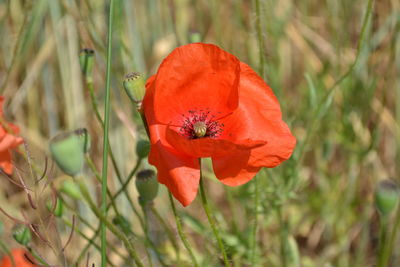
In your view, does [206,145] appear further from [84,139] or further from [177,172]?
[84,139]

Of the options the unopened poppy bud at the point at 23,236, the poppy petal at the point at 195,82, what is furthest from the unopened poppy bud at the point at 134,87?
the unopened poppy bud at the point at 23,236

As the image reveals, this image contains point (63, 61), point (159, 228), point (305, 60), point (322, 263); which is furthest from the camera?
point (305, 60)

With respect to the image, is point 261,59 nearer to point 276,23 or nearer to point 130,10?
point 276,23

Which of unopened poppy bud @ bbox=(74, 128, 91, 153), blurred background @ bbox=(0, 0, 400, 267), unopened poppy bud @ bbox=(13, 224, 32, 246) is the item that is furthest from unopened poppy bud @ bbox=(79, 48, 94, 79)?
blurred background @ bbox=(0, 0, 400, 267)

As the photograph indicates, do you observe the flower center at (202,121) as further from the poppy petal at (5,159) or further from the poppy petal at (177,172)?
the poppy petal at (5,159)

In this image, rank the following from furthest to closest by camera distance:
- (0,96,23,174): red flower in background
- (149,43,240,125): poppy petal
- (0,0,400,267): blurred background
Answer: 1. (0,0,400,267): blurred background
2. (0,96,23,174): red flower in background
3. (149,43,240,125): poppy petal

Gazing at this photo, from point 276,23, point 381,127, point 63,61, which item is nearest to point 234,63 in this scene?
point 276,23

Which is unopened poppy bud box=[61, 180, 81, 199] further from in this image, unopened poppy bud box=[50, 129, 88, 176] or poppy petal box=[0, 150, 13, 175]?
unopened poppy bud box=[50, 129, 88, 176]
